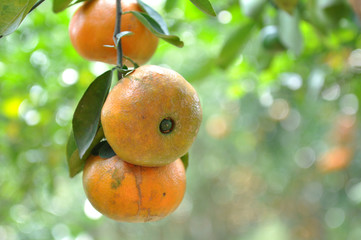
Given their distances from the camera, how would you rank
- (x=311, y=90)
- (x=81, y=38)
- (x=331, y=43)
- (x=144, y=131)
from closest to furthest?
(x=144, y=131)
(x=81, y=38)
(x=311, y=90)
(x=331, y=43)

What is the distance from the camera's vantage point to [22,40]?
1252 millimetres

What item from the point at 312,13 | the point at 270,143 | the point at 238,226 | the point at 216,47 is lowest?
the point at 238,226

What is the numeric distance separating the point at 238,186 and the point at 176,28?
5492 mm

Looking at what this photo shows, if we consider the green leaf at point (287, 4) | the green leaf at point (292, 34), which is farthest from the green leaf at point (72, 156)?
the green leaf at point (292, 34)

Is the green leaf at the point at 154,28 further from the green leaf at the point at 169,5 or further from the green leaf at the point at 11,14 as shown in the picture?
the green leaf at the point at 169,5

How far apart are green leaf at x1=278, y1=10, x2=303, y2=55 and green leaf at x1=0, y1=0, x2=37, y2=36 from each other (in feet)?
2.03

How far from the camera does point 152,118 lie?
38cm

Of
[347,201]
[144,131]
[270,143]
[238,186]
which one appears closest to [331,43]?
[144,131]

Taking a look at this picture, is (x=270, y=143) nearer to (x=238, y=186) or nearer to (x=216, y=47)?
(x=216, y=47)

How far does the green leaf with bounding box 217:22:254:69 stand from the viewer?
106 cm

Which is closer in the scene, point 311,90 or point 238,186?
point 311,90

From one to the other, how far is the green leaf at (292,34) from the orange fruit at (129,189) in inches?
21.7

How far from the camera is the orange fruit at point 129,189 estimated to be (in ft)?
1.44

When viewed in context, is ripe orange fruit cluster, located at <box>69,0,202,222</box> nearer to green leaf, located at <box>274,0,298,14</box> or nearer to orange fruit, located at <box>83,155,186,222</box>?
orange fruit, located at <box>83,155,186,222</box>
